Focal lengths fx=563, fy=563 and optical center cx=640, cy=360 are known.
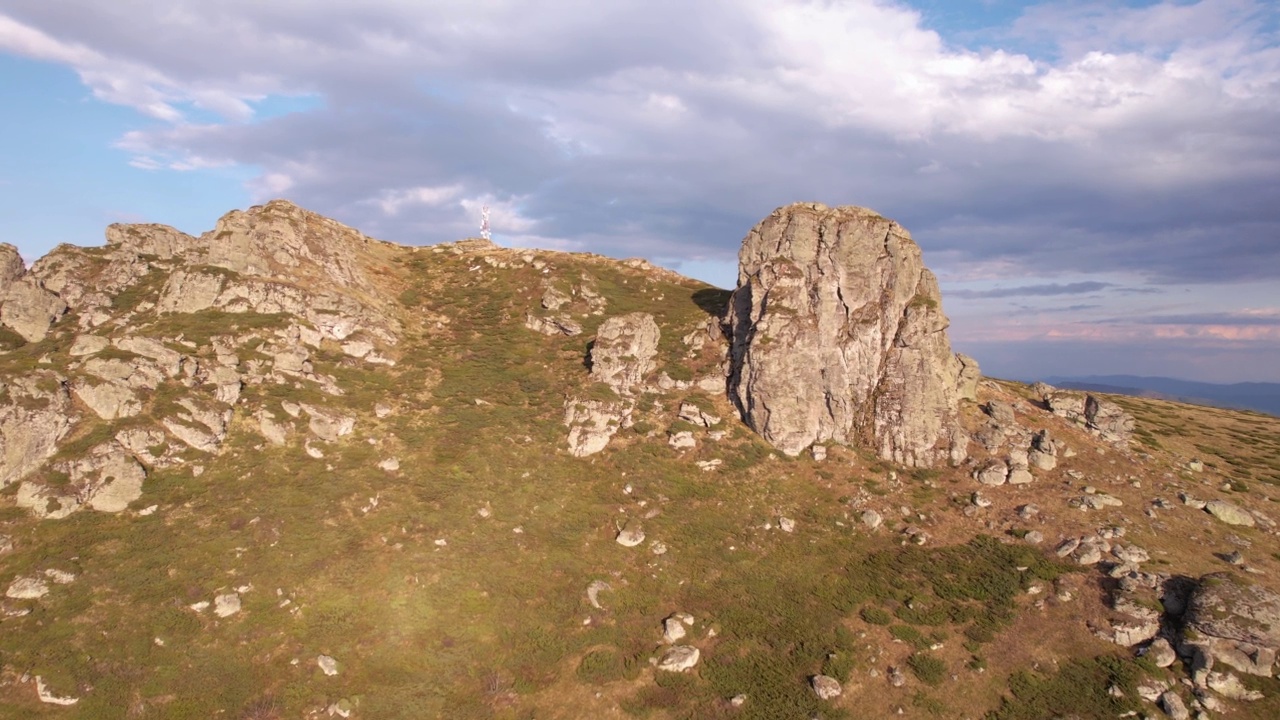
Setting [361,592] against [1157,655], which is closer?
[1157,655]

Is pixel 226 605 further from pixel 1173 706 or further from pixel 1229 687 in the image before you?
pixel 1229 687

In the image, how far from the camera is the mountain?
142 feet

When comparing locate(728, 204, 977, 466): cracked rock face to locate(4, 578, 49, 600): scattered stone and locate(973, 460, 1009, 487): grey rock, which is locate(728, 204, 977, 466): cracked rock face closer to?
locate(973, 460, 1009, 487): grey rock

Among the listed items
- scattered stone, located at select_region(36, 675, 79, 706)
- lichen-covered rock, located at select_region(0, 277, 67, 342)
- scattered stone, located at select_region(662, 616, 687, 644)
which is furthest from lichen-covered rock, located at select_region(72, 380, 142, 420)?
scattered stone, located at select_region(662, 616, 687, 644)

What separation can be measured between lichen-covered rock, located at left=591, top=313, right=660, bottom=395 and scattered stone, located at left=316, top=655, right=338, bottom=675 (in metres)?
45.3

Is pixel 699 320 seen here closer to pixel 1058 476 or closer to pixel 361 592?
pixel 1058 476

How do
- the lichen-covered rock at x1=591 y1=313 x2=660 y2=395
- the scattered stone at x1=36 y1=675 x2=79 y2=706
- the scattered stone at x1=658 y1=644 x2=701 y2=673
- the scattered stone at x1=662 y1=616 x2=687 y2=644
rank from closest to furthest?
the scattered stone at x1=36 y1=675 x2=79 y2=706 < the scattered stone at x1=658 y1=644 x2=701 y2=673 < the scattered stone at x1=662 y1=616 x2=687 y2=644 < the lichen-covered rock at x1=591 y1=313 x2=660 y2=395

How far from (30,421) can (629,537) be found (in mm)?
57570

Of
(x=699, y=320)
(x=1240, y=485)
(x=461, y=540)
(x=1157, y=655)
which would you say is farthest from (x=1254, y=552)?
(x=461, y=540)

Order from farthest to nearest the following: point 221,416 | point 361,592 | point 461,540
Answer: point 221,416 < point 461,540 < point 361,592

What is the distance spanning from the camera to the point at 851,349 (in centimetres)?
7594

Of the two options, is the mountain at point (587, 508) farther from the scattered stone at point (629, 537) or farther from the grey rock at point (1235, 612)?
the scattered stone at point (629, 537)

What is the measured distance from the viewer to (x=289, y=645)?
44031 millimetres

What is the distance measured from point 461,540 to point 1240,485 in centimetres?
9039
